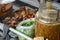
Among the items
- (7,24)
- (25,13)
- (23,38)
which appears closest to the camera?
(23,38)

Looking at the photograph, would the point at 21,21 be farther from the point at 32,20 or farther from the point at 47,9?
the point at 47,9

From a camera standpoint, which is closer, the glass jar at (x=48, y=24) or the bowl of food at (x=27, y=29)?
the glass jar at (x=48, y=24)

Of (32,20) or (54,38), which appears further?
(32,20)

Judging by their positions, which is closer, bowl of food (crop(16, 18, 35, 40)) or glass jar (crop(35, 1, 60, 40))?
glass jar (crop(35, 1, 60, 40))

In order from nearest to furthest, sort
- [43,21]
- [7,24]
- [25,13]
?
[43,21]
[7,24]
[25,13]

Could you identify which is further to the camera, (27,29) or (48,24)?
(27,29)

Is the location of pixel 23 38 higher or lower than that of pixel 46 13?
lower

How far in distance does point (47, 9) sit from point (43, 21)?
0.35ft

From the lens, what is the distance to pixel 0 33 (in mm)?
1621

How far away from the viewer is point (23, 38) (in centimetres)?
146

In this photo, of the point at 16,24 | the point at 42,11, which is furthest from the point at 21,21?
the point at 42,11

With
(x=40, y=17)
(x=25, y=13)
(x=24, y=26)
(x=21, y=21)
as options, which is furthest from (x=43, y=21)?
(x=25, y=13)

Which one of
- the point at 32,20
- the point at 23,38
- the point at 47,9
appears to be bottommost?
the point at 23,38

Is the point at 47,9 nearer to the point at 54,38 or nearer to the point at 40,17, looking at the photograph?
the point at 40,17
